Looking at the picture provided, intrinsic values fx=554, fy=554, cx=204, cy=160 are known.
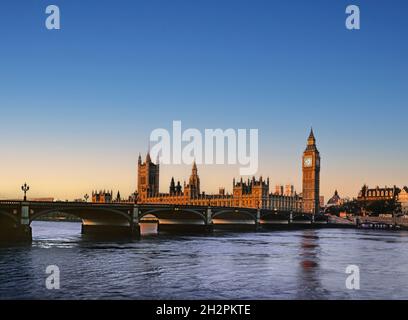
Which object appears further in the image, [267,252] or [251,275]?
[267,252]

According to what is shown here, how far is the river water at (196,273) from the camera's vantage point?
2981 cm

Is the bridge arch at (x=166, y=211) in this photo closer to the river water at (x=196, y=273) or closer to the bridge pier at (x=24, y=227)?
the bridge pier at (x=24, y=227)

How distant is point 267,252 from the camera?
56688 millimetres

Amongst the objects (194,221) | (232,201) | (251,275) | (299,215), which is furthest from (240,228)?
(251,275)

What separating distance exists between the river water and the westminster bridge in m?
10.00

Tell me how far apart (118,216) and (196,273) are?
45.5 metres

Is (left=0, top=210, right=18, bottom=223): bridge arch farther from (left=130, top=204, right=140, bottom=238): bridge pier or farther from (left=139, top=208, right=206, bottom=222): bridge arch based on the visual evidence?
(left=139, top=208, right=206, bottom=222): bridge arch

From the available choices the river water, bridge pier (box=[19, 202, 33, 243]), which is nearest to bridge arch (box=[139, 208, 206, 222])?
bridge pier (box=[19, 202, 33, 243])

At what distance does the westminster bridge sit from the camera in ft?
209

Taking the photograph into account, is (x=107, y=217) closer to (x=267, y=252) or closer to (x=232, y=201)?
(x=267, y=252)

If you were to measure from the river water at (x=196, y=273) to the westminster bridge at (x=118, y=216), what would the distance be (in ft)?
32.8

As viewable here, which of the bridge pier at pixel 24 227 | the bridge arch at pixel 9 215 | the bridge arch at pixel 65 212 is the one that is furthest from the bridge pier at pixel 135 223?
the bridge arch at pixel 9 215

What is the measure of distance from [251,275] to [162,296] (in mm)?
9980

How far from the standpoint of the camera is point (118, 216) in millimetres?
81875
